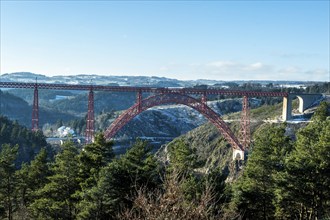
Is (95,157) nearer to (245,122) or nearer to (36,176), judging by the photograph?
(36,176)

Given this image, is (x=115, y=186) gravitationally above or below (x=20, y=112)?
above

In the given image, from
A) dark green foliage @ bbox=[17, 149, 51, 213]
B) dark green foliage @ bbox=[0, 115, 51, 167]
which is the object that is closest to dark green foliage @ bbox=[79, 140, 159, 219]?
dark green foliage @ bbox=[17, 149, 51, 213]

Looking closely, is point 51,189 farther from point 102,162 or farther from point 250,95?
point 250,95

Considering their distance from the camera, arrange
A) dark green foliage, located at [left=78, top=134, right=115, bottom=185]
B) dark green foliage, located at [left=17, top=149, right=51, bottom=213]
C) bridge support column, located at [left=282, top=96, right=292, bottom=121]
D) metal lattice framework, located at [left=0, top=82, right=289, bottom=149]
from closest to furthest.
→ 1. dark green foliage, located at [left=78, top=134, right=115, bottom=185]
2. dark green foliage, located at [left=17, top=149, right=51, bottom=213]
3. metal lattice framework, located at [left=0, top=82, right=289, bottom=149]
4. bridge support column, located at [left=282, top=96, right=292, bottom=121]

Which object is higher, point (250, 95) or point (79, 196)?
point (250, 95)

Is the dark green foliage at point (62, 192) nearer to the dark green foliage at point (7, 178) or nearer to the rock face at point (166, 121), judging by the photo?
the dark green foliage at point (7, 178)

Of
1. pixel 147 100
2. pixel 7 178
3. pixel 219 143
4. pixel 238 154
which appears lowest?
pixel 219 143

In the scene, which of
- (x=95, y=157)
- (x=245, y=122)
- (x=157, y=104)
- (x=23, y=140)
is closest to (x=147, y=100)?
(x=157, y=104)

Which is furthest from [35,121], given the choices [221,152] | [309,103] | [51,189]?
[309,103]

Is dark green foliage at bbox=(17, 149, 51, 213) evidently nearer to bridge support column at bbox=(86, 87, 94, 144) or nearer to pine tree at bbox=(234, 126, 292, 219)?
pine tree at bbox=(234, 126, 292, 219)

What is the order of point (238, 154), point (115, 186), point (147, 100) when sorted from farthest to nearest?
point (238, 154) → point (147, 100) → point (115, 186)

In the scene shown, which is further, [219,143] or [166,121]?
[166,121]
